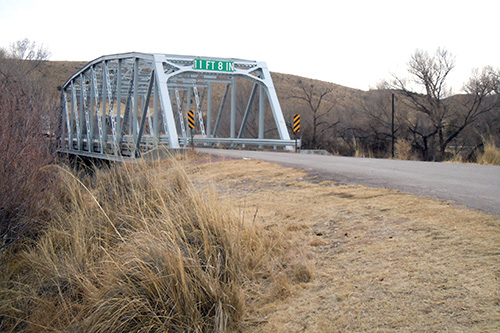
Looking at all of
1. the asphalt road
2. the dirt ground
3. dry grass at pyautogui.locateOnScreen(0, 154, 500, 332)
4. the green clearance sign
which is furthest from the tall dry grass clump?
the green clearance sign

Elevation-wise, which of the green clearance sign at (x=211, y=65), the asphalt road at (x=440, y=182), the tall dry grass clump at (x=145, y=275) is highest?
the green clearance sign at (x=211, y=65)

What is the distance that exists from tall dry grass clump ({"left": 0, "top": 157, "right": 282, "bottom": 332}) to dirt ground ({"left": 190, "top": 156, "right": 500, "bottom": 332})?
467 mm

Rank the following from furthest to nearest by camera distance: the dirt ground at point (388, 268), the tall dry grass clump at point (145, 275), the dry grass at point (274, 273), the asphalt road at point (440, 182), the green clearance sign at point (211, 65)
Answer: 1. the green clearance sign at point (211, 65)
2. the asphalt road at point (440, 182)
3. the tall dry grass clump at point (145, 275)
4. the dry grass at point (274, 273)
5. the dirt ground at point (388, 268)

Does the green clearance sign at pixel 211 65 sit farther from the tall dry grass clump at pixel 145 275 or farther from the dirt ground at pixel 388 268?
the dirt ground at pixel 388 268

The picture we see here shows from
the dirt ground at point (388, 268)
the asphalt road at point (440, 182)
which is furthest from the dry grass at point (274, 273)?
the asphalt road at point (440, 182)

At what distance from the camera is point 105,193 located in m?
7.78

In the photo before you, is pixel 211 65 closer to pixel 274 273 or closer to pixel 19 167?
pixel 19 167

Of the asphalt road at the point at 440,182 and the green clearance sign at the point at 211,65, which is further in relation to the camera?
the green clearance sign at the point at 211,65

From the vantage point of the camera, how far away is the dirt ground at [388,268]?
3.64 meters

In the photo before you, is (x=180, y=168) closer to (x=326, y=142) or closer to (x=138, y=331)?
(x=138, y=331)

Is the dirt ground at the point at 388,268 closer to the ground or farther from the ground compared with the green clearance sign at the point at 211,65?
closer to the ground

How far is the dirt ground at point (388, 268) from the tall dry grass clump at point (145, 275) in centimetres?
47

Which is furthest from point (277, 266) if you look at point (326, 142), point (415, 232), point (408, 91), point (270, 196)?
point (326, 142)

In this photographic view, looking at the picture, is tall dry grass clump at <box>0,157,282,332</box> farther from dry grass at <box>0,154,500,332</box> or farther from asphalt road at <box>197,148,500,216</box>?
asphalt road at <box>197,148,500,216</box>
